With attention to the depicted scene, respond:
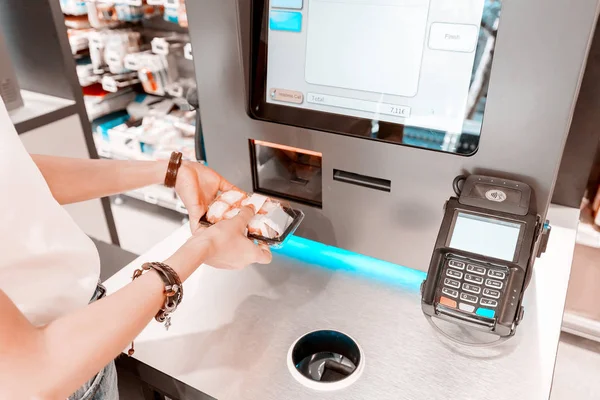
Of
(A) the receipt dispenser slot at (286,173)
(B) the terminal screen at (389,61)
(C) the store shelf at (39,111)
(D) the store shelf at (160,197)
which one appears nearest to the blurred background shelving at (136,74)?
(D) the store shelf at (160,197)

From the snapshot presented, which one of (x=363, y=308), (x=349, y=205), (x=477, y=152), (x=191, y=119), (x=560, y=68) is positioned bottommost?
(x=191, y=119)

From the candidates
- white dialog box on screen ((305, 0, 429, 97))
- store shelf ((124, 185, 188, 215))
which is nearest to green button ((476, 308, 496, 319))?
white dialog box on screen ((305, 0, 429, 97))

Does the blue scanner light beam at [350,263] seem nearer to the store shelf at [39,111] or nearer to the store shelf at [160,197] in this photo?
the store shelf at [39,111]

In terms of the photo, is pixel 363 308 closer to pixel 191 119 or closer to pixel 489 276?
pixel 489 276

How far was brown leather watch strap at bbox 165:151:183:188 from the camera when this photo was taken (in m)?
0.75

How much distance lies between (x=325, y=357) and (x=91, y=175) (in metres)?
0.43

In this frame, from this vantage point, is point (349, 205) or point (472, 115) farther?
point (349, 205)

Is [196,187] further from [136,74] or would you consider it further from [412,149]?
[136,74]

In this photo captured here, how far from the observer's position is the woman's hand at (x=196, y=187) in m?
0.74

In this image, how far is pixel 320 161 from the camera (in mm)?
826

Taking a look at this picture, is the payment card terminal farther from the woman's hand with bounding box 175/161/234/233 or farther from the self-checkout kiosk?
the woman's hand with bounding box 175/161/234/233

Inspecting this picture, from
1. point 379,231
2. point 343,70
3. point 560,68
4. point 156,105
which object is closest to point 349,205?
point 379,231

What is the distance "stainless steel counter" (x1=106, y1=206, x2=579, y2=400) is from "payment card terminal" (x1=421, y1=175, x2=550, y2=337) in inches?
2.9

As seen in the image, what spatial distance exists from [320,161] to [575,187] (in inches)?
19.5
